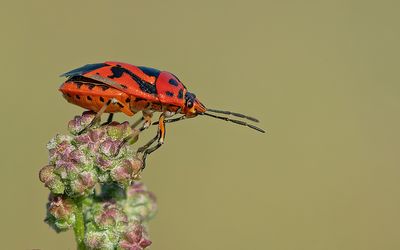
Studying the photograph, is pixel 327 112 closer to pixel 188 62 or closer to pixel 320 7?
pixel 188 62

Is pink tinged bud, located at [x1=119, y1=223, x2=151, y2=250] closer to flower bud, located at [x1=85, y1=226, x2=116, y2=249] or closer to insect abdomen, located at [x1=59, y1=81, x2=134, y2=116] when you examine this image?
flower bud, located at [x1=85, y1=226, x2=116, y2=249]

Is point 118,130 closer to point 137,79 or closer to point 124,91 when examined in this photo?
point 124,91

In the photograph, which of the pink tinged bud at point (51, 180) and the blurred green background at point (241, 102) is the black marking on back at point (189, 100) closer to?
the pink tinged bud at point (51, 180)

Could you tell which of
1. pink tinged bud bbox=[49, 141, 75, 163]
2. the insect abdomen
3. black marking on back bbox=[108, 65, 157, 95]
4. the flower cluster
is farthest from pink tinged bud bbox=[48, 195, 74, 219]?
black marking on back bbox=[108, 65, 157, 95]

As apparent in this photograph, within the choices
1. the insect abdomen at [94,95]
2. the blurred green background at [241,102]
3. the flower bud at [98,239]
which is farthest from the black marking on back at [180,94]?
the blurred green background at [241,102]

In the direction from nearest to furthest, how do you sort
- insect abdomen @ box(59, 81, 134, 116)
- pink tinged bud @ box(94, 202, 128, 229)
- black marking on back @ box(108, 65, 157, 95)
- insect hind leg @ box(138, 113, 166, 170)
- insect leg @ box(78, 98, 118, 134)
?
pink tinged bud @ box(94, 202, 128, 229) → insect leg @ box(78, 98, 118, 134) → insect abdomen @ box(59, 81, 134, 116) → black marking on back @ box(108, 65, 157, 95) → insect hind leg @ box(138, 113, 166, 170)

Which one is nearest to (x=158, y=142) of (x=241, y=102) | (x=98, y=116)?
(x=98, y=116)

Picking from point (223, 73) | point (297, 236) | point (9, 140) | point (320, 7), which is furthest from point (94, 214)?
point (320, 7)
